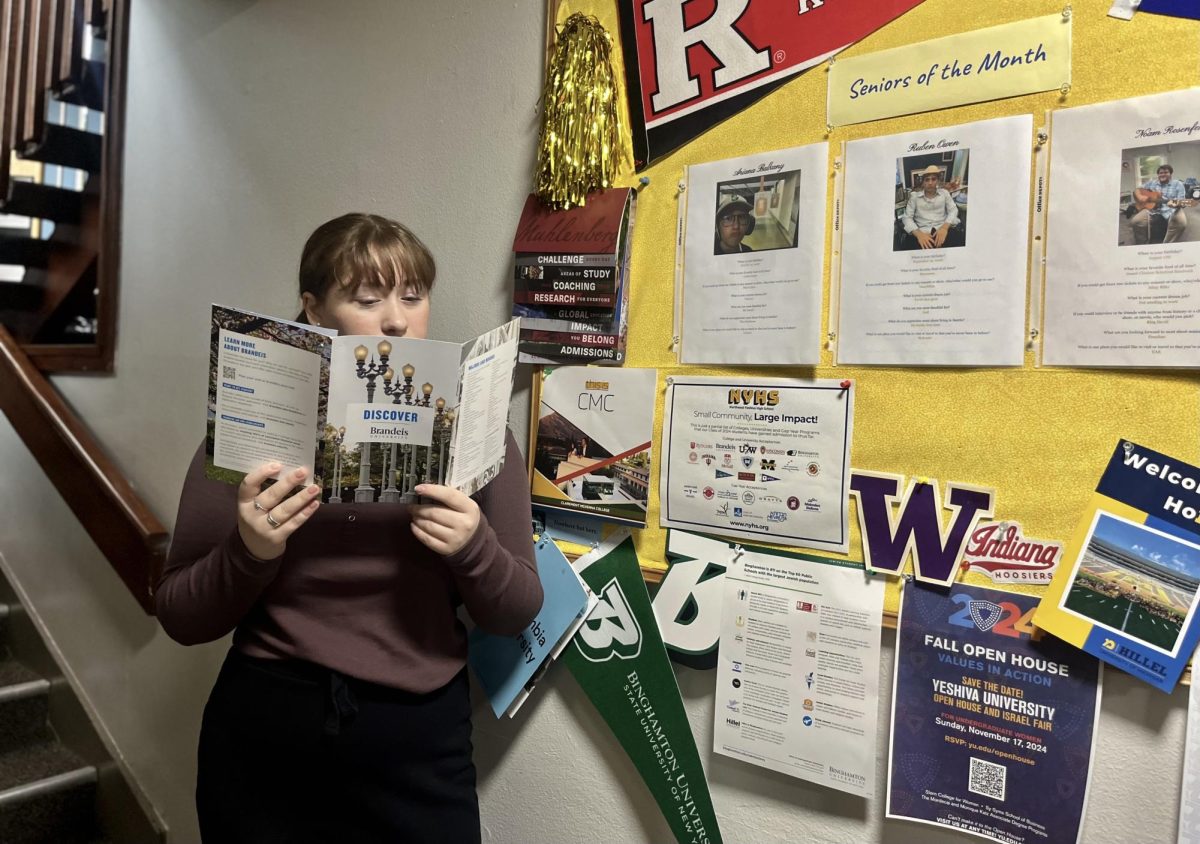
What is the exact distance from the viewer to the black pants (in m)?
0.88

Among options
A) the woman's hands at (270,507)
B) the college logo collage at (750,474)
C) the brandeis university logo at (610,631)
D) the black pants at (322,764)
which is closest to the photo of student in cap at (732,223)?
the college logo collage at (750,474)

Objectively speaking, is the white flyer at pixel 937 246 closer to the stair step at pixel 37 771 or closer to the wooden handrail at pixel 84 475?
the wooden handrail at pixel 84 475

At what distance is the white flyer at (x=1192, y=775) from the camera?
0.69m

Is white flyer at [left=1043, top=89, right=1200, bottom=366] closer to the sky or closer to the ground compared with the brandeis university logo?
closer to the sky

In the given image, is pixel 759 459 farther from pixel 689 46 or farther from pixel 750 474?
pixel 689 46

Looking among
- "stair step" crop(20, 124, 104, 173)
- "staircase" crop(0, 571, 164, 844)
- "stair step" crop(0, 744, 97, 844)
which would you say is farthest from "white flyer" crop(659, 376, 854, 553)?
"stair step" crop(20, 124, 104, 173)

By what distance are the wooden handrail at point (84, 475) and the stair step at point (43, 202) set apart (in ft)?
1.56

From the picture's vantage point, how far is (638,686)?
99cm

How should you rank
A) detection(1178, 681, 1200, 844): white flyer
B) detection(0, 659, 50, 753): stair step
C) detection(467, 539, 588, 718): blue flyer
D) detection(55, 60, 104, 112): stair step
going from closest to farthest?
1. detection(1178, 681, 1200, 844): white flyer
2. detection(467, 539, 588, 718): blue flyer
3. detection(0, 659, 50, 753): stair step
4. detection(55, 60, 104, 112): stair step

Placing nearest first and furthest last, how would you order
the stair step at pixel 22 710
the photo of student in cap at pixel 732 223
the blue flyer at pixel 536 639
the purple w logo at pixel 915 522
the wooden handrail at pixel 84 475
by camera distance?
the purple w logo at pixel 915 522 < the photo of student in cap at pixel 732 223 < the blue flyer at pixel 536 639 < the wooden handrail at pixel 84 475 < the stair step at pixel 22 710

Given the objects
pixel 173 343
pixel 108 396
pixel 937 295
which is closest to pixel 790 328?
pixel 937 295

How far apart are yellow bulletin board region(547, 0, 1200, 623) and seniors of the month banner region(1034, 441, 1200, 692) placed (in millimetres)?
20

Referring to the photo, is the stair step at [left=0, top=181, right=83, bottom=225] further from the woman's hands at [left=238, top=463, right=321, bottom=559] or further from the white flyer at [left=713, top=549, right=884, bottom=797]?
the white flyer at [left=713, top=549, right=884, bottom=797]

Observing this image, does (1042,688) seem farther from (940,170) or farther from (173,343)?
(173,343)
